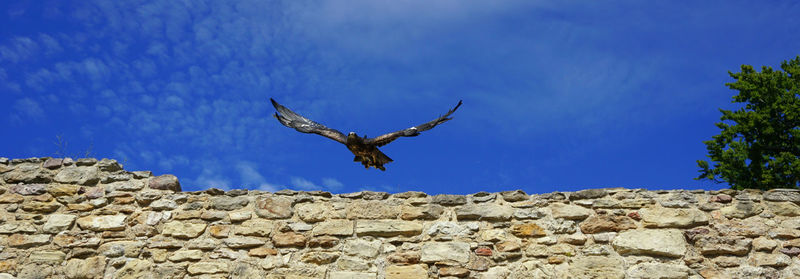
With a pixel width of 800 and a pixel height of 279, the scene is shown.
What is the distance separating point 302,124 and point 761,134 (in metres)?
6.77

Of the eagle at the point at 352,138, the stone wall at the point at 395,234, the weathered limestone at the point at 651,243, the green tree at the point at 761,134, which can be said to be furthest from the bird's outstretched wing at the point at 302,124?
the green tree at the point at 761,134

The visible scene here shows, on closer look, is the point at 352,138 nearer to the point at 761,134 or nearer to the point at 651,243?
the point at 651,243

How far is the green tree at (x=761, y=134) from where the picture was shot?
9.16 m

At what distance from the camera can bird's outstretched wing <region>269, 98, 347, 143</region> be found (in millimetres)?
7719

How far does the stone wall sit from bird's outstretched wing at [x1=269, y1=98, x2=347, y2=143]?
6.68ft

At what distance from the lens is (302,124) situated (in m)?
7.77

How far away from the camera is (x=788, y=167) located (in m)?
8.99

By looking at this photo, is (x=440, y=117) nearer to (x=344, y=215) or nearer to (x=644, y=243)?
(x=344, y=215)

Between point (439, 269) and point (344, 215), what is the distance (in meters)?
1.00

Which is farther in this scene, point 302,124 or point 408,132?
point 302,124

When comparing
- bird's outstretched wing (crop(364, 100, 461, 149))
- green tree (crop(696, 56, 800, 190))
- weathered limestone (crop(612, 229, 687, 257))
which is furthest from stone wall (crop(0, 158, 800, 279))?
green tree (crop(696, 56, 800, 190))

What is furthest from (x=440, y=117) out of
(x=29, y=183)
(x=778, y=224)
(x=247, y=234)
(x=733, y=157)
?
(x=733, y=157)

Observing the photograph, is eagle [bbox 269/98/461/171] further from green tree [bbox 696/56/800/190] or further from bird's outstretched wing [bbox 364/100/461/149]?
green tree [bbox 696/56/800/190]

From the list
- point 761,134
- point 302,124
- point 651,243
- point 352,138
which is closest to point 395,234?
point 651,243
